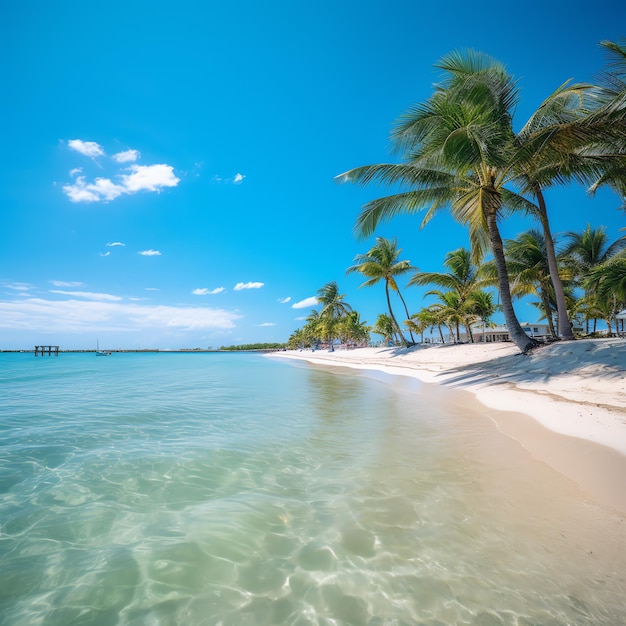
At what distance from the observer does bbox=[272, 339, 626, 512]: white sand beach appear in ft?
12.9

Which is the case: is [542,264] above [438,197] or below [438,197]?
below

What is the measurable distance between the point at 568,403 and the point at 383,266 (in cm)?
2390

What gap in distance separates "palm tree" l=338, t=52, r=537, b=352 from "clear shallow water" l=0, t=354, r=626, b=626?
8475mm

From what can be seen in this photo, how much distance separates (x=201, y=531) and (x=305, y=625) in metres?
1.42

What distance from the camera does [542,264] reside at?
1898cm

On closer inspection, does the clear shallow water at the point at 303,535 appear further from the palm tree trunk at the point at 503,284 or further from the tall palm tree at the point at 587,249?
the tall palm tree at the point at 587,249

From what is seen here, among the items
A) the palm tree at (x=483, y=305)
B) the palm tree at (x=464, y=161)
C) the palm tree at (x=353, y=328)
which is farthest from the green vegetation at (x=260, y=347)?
the palm tree at (x=464, y=161)

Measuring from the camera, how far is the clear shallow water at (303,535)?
6.59ft

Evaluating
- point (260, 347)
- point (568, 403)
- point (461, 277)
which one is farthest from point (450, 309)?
point (260, 347)

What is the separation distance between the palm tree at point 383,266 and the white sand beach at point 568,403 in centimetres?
1654

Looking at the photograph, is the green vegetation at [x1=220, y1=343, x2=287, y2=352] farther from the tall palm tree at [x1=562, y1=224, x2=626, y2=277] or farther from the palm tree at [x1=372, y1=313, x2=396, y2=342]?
the tall palm tree at [x1=562, y1=224, x2=626, y2=277]

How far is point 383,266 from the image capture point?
29672mm

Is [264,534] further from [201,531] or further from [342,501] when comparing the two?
[342,501]

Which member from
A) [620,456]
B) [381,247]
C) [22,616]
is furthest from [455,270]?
[22,616]
